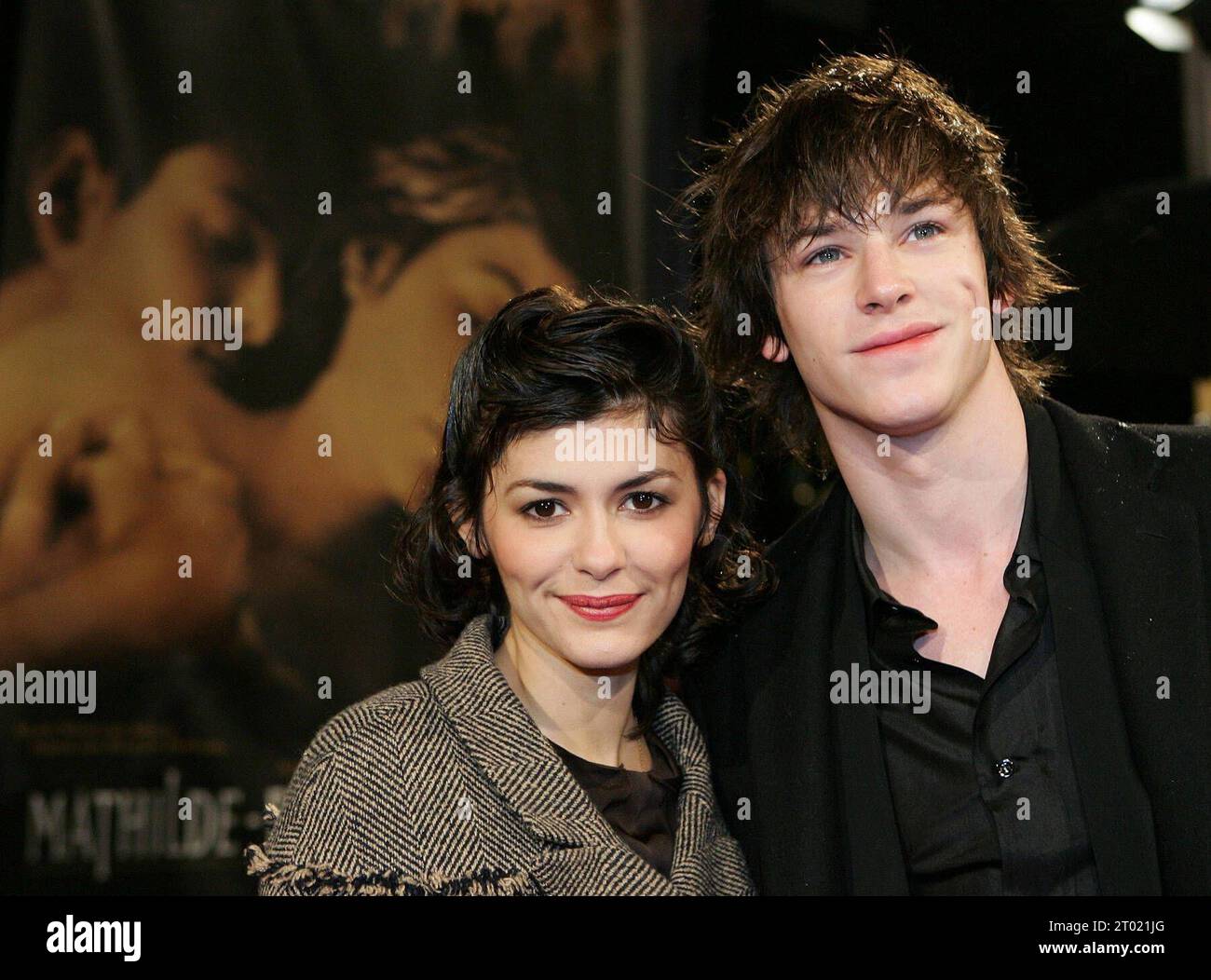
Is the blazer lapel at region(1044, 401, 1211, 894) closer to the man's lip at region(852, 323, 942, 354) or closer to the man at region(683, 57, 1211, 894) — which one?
the man at region(683, 57, 1211, 894)

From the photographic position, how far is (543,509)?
200cm

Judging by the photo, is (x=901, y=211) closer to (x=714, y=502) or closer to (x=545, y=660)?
(x=714, y=502)

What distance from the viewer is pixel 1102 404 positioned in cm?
281

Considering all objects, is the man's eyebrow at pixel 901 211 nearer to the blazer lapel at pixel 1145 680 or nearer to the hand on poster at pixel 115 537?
the blazer lapel at pixel 1145 680

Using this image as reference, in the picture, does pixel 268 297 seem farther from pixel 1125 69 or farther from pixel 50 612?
pixel 1125 69

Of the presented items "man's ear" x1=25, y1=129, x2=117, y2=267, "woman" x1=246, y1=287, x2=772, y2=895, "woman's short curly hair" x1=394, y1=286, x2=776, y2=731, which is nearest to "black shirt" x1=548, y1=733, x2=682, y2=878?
"woman" x1=246, y1=287, x2=772, y2=895

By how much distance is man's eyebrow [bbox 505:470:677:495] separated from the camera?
1.96 m

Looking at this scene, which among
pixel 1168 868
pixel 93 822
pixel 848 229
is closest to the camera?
pixel 1168 868

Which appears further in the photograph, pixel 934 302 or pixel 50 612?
pixel 50 612

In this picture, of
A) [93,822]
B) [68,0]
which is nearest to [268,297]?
[68,0]

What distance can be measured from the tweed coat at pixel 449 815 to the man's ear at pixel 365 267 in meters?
1.48

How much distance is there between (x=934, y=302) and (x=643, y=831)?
0.98 m

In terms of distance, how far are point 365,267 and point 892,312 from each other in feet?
5.20

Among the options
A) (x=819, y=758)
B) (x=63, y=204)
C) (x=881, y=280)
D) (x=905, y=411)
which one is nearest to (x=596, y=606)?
(x=819, y=758)
